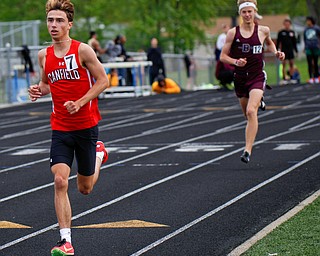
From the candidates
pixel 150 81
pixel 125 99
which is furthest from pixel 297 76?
pixel 125 99

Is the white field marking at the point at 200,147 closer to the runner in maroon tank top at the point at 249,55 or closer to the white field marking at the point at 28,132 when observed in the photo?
the runner in maroon tank top at the point at 249,55

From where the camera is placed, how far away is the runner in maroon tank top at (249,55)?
13461 millimetres

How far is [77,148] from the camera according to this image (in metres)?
8.81

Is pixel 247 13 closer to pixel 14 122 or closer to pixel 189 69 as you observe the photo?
pixel 14 122

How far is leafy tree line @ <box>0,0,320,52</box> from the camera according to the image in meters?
55.8

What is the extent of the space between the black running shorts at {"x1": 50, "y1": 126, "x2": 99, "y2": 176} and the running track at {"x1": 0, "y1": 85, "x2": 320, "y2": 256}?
654 millimetres

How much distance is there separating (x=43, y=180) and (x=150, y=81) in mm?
21211

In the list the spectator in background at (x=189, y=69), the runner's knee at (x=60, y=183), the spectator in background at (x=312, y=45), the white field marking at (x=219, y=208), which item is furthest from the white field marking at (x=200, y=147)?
the spectator in background at (x=189, y=69)

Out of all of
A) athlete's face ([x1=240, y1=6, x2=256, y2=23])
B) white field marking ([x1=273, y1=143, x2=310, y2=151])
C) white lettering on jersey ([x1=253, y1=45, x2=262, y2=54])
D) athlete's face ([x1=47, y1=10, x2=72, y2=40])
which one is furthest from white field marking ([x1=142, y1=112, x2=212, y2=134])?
athlete's face ([x1=47, y1=10, x2=72, y2=40])

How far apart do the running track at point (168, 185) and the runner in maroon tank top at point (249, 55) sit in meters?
0.87

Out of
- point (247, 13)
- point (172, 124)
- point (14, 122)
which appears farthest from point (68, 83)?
point (14, 122)

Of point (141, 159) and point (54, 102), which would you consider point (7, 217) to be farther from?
point (141, 159)

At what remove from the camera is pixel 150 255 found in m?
8.32

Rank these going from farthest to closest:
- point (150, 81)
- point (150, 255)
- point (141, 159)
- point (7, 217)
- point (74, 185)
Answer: point (150, 81) < point (141, 159) < point (74, 185) < point (7, 217) < point (150, 255)
